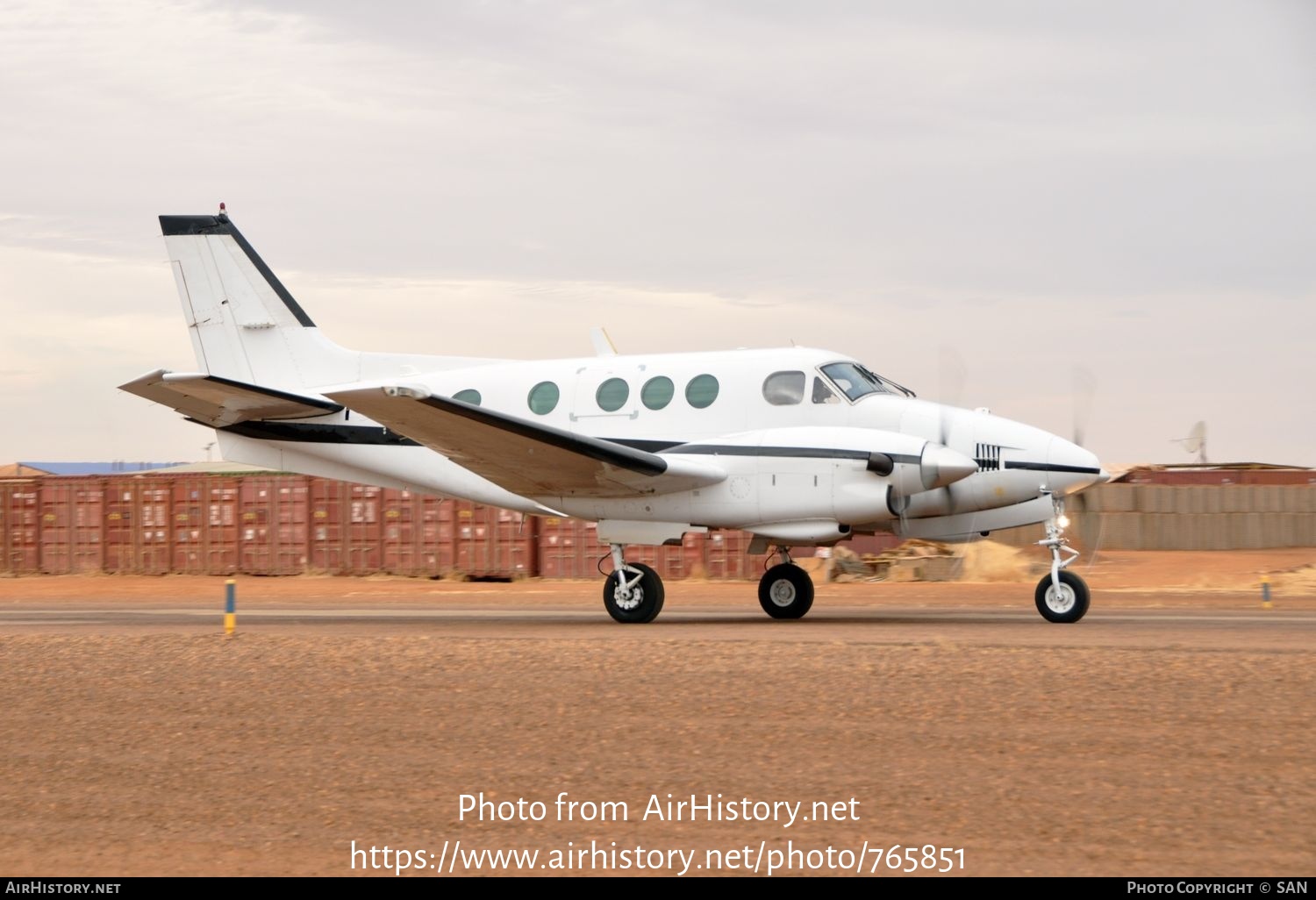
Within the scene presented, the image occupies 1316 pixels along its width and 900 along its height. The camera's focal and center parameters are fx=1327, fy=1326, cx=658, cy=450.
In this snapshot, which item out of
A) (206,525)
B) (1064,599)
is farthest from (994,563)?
(206,525)

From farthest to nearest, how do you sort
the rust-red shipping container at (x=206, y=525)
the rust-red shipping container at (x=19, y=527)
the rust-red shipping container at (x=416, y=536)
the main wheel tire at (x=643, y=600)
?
the rust-red shipping container at (x=19, y=527)
the rust-red shipping container at (x=206, y=525)
the rust-red shipping container at (x=416, y=536)
the main wheel tire at (x=643, y=600)

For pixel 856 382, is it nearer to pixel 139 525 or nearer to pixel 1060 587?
pixel 1060 587

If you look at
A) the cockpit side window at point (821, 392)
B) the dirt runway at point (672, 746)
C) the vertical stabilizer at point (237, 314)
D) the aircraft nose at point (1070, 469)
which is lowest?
the dirt runway at point (672, 746)

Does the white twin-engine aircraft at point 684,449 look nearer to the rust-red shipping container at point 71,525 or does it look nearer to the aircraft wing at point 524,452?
the aircraft wing at point 524,452

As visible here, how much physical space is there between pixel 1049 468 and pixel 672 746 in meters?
8.52

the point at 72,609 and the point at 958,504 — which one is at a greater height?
the point at 958,504

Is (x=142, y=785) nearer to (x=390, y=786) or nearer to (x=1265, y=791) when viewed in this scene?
(x=390, y=786)

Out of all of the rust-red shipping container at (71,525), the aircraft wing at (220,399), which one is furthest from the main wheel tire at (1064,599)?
the rust-red shipping container at (71,525)

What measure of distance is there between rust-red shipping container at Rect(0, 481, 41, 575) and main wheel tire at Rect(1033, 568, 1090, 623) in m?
32.1

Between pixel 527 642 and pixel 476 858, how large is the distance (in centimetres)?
719

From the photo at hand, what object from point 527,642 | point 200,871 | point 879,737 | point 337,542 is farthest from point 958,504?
point 337,542

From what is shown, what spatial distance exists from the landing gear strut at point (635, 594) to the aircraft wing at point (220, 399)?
537cm

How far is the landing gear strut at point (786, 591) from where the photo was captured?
20.0 meters

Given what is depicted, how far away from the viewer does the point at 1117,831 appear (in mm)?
8344
